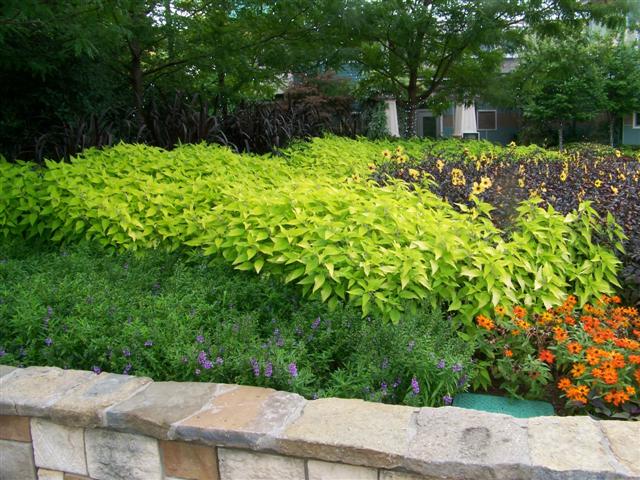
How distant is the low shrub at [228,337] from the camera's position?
89.4 inches

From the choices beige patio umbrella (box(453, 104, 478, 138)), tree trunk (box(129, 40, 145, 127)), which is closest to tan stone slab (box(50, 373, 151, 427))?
tree trunk (box(129, 40, 145, 127))

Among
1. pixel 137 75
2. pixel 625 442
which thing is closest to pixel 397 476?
pixel 625 442

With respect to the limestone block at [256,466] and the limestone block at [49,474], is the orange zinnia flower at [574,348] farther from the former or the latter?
the limestone block at [49,474]

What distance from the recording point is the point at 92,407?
2.00m

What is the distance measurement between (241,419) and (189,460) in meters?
0.23

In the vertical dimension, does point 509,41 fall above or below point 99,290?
above

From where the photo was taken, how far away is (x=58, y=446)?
6.89 ft

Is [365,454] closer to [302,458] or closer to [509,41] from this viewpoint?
[302,458]

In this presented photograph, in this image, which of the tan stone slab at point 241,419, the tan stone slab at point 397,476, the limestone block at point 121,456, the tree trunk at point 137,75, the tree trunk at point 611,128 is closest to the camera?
the tan stone slab at point 397,476

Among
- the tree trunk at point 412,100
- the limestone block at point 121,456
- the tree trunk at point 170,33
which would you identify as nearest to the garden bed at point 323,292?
the limestone block at point 121,456

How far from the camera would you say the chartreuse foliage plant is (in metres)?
2.80

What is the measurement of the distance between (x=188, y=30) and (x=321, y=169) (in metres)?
2.88

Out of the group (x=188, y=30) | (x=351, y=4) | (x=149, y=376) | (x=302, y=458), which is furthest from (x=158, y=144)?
(x=302, y=458)

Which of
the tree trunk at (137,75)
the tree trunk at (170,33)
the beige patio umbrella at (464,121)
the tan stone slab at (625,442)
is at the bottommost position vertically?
the tan stone slab at (625,442)
